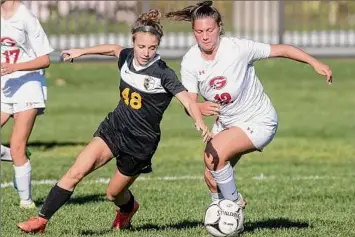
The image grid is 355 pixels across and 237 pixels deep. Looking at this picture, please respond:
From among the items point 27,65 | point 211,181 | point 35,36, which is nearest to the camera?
point 211,181

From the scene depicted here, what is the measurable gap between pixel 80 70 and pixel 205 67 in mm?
19423

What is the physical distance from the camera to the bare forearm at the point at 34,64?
34.4 feet

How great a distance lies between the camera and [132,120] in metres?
9.44

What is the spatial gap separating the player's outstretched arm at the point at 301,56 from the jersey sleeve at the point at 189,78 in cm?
70

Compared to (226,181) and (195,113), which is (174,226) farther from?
(195,113)

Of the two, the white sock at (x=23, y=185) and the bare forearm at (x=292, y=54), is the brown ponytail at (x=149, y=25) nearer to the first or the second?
the bare forearm at (x=292, y=54)

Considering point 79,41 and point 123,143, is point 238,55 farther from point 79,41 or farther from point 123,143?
point 79,41

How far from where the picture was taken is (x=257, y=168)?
51.0 feet

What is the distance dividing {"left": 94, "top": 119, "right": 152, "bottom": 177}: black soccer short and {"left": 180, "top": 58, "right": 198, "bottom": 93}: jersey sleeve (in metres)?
0.69

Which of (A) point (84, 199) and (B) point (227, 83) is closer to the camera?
(B) point (227, 83)

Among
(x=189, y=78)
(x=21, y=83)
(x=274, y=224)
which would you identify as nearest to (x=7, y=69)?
(x=21, y=83)

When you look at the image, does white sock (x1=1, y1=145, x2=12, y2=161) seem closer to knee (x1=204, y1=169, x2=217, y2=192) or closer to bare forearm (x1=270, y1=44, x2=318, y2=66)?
knee (x1=204, y1=169, x2=217, y2=192)

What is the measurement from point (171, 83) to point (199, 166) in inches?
264

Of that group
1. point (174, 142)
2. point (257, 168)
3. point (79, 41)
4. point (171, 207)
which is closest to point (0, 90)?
point (171, 207)
